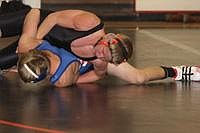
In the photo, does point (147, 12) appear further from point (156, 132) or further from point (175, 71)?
point (156, 132)

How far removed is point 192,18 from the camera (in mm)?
10922

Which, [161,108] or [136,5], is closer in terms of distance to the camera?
[161,108]

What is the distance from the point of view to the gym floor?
8.38ft

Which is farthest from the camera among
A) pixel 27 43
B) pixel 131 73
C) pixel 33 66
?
pixel 131 73

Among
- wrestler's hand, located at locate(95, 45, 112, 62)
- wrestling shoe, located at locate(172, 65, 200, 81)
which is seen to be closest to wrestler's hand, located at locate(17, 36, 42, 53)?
wrestler's hand, located at locate(95, 45, 112, 62)

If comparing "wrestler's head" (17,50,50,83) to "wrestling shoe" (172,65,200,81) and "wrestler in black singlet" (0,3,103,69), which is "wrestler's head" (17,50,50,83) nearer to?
"wrestler in black singlet" (0,3,103,69)

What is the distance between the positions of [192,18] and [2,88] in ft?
25.5

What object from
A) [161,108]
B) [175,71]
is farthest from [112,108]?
[175,71]

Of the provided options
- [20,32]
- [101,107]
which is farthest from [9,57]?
[101,107]

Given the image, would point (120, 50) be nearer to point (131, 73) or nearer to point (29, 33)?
point (131, 73)

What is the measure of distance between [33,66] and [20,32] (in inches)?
22.6

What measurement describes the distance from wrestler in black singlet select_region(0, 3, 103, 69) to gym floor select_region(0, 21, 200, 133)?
0.16m

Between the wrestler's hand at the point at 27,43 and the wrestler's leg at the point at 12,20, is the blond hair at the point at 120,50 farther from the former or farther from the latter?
the wrestler's leg at the point at 12,20

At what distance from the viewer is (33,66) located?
128 inches
